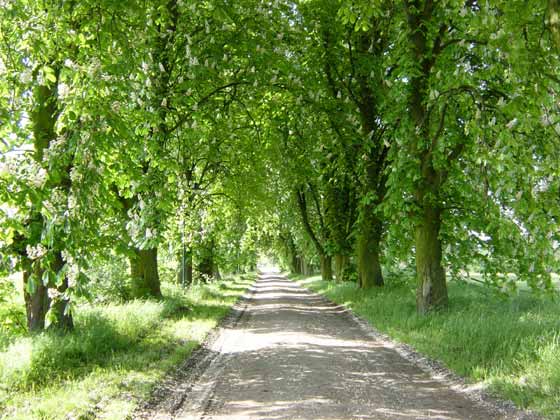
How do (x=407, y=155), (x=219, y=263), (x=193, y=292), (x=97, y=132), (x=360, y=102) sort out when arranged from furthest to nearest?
(x=219, y=263) < (x=193, y=292) < (x=360, y=102) < (x=407, y=155) < (x=97, y=132)

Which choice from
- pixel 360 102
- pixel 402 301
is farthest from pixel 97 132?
pixel 360 102

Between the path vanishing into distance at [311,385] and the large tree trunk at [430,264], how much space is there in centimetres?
167

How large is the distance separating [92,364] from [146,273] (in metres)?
8.10

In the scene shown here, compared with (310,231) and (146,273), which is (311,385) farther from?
(310,231)

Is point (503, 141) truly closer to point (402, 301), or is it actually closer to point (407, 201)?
point (407, 201)

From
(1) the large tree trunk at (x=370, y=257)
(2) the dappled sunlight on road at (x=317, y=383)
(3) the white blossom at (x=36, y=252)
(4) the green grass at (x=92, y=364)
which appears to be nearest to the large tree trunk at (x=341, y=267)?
(1) the large tree trunk at (x=370, y=257)

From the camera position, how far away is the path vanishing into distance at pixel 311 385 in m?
6.21

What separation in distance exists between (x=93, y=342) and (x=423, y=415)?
5791 millimetres

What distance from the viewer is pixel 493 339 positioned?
8.58 m

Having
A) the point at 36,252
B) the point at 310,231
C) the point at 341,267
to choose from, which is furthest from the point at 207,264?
the point at 36,252

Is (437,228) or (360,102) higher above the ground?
(360,102)

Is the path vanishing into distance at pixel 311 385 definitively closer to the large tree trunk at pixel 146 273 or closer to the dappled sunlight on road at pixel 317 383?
the dappled sunlight on road at pixel 317 383

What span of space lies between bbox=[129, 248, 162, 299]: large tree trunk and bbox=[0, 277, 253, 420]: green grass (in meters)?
3.20

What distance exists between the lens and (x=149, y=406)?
21.5 ft
